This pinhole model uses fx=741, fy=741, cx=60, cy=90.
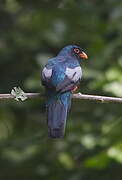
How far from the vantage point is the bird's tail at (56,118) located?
638cm

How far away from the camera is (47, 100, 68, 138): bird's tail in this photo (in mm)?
6383

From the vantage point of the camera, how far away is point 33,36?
30.1ft

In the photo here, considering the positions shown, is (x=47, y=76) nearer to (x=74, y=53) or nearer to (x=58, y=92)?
(x=58, y=92)

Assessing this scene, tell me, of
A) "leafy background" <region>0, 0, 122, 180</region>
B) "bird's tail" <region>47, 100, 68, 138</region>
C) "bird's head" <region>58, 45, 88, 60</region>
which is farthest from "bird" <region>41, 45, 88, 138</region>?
"bird's head" <region>58, 45, 88, 60</region>

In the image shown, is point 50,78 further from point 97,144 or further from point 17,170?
point 17,170

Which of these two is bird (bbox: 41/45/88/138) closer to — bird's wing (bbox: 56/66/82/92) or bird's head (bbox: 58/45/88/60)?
bird's wing (bbox: 56/66/82/92)

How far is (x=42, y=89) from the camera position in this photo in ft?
27.2

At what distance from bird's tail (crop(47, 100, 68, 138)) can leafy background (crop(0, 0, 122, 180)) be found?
2.12ft

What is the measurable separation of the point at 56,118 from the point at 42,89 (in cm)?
183

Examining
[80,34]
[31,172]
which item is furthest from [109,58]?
[31,172]

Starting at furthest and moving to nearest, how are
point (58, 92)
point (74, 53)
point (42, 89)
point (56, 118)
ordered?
point (42, 89) → point (74, 53) → point (58, 92) → point (56, 118)

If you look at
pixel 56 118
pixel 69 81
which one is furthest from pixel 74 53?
pixel 56 118

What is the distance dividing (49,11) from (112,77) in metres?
2.43

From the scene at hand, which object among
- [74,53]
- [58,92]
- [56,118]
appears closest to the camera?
[56,118]
